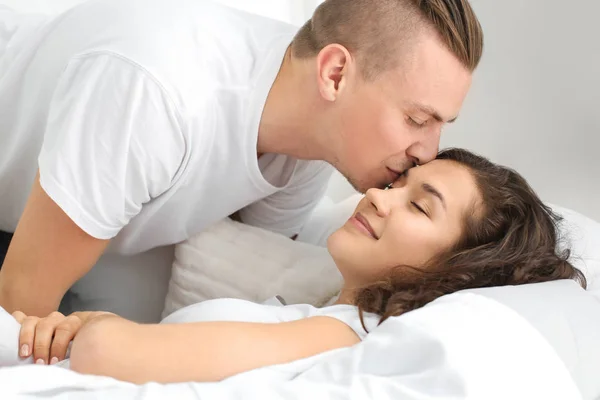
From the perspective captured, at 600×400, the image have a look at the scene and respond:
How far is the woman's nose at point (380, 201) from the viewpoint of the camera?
1109 millimetres

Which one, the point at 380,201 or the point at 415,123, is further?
the point at 415,123

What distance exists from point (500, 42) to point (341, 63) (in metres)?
0.60

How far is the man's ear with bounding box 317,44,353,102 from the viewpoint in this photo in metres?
1.22

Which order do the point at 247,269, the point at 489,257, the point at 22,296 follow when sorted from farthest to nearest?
the point at 247,269
the point at 22,296
the point at 489,257

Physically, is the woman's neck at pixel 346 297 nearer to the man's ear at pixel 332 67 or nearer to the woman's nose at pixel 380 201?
the woman's nose at pixel 380 201

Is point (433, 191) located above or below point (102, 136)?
above

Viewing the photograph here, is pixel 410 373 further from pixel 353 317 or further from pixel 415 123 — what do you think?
pixel 415 123

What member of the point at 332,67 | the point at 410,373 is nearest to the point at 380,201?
the point at 332,67

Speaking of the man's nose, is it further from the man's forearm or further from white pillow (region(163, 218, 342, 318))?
the man's forearm

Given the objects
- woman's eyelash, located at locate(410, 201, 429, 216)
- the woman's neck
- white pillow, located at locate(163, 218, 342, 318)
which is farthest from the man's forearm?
woman's eyelash, located at locate(410, 201, 429, 216)

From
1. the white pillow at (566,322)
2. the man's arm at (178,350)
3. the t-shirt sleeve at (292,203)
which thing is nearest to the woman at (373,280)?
the man's arm at (178,350)

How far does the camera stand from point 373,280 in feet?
3.64

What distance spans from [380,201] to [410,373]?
1.24ft

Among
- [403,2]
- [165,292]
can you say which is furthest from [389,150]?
[165,292]
